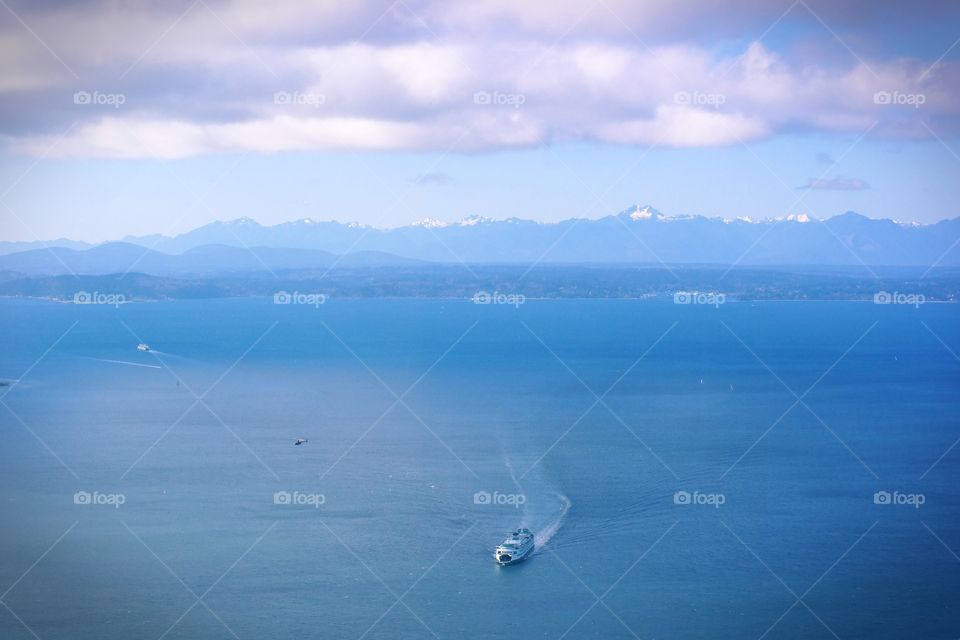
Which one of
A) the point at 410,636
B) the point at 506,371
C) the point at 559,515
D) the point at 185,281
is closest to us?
the point at 410,636

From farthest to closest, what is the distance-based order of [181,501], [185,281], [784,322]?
1. [185,281]
2. [784,322]
3. [181,501]

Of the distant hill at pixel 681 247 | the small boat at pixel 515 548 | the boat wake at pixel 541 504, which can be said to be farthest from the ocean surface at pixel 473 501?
the distant hill at pixel 681 247

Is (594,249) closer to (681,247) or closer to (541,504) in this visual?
(681,247)

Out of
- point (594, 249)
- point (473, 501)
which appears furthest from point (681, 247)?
point (473, 501)

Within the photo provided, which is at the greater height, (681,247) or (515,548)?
(681,247)

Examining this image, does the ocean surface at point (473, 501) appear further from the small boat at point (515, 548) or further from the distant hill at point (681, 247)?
the distant hill at point (681, 247)

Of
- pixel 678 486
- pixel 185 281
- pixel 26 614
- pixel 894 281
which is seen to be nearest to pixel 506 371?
pixel 678 486

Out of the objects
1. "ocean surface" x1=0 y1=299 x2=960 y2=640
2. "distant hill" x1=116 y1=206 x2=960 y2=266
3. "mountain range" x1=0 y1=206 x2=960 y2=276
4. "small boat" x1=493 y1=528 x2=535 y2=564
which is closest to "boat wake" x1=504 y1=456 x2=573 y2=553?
"ocean surface" x1=0 y1=299 x2=960 y2=640

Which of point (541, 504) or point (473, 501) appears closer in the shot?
point (541, 504)

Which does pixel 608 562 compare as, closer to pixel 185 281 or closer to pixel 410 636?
pixel 410 636
